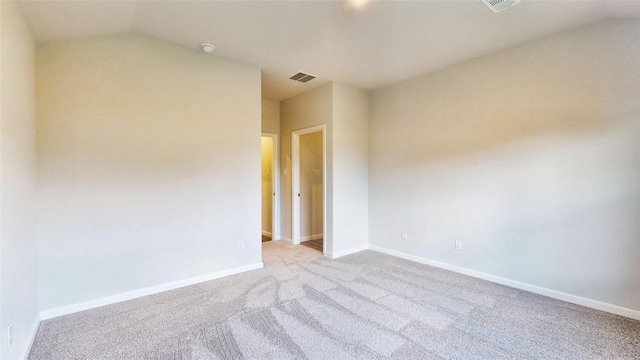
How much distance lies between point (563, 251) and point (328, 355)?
99.4 inches

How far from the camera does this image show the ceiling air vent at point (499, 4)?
220 cm

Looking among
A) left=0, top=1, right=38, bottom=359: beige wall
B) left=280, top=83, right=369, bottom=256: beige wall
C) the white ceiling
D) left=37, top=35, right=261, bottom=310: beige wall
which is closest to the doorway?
left=280, top=83, right=369, bottom=256: beige wall

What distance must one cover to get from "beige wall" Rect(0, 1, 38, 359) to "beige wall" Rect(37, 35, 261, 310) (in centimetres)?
17

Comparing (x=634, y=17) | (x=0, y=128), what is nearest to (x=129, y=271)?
(x=0, y=128)

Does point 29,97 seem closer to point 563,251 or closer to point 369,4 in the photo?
point 369,4

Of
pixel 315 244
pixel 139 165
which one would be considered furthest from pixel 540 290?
pixel 139 165

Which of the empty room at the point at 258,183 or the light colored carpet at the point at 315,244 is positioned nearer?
the empty room at the point at 258,183

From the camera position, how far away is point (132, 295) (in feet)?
9.09

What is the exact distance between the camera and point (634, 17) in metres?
2.33

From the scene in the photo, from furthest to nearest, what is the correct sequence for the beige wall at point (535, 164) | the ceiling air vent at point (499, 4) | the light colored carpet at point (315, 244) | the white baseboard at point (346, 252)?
the light colored carpet at point (315, 244), the white baseboard at point (346, 252), the beige wall at point (535, 164), the ceiling air vent at point (499, 4)

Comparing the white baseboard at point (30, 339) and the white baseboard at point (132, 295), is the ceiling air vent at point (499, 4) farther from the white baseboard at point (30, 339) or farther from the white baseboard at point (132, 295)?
the white baseboard at point (30, 339)

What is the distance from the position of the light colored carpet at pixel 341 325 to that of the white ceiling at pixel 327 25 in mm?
2473

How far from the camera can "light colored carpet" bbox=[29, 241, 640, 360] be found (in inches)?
77.2

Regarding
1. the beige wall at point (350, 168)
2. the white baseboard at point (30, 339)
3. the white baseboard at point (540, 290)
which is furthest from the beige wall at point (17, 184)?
the white baseboard at point (540, 290)
